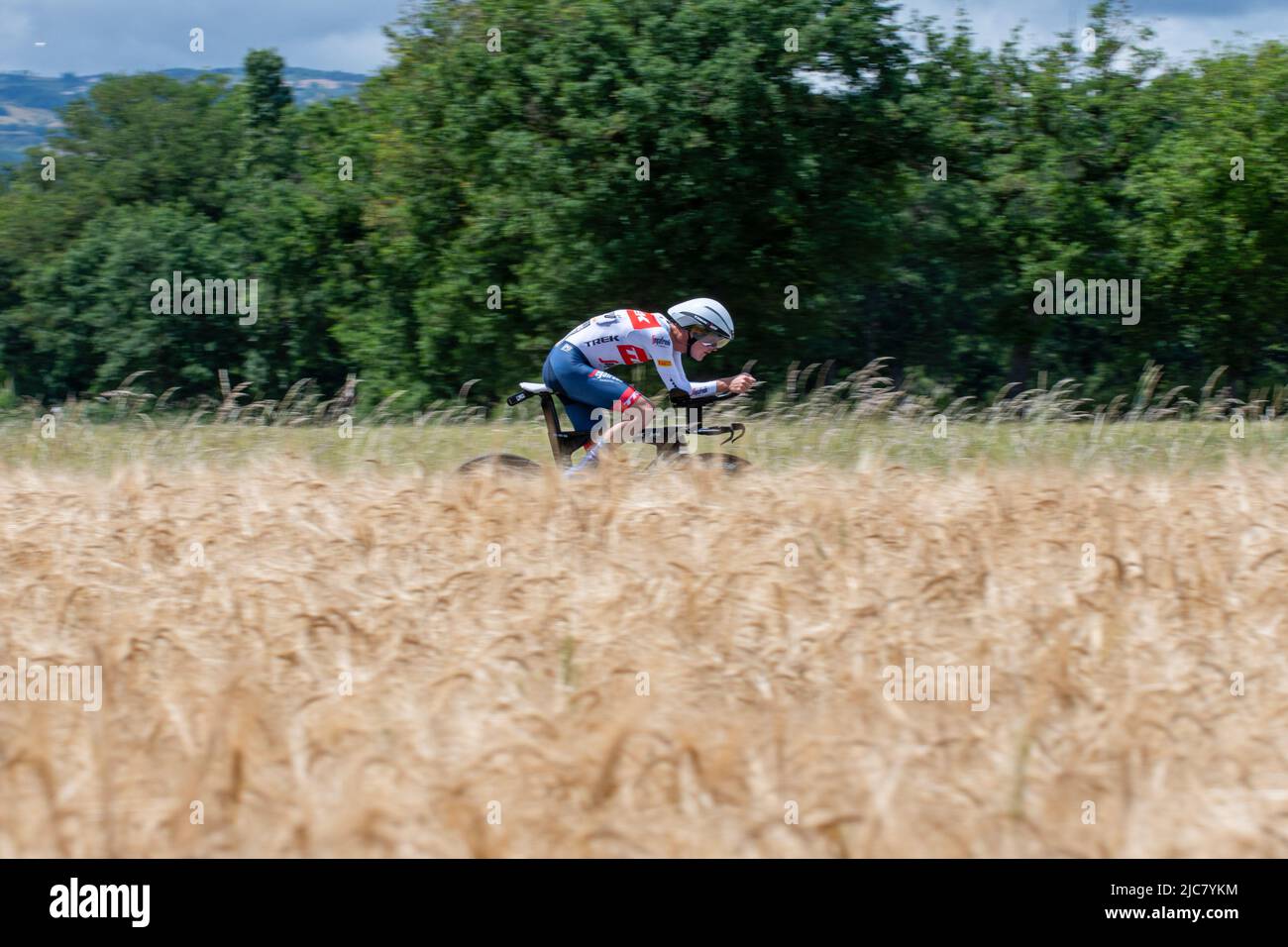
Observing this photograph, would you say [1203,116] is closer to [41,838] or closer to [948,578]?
[948,578]

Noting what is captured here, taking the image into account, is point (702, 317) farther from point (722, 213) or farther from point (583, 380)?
point (722, 213)

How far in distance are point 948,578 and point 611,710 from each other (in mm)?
2375

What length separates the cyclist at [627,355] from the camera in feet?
31.0

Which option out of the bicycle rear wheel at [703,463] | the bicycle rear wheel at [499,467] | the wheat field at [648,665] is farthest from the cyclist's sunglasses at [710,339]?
the bicycle rear wheel at [499,467]

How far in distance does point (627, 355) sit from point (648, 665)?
15.7 ft

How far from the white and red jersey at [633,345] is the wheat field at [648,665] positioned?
3.59ft

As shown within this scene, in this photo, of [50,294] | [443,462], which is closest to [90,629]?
[443,462]

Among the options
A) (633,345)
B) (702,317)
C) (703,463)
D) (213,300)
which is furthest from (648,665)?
(213,300)

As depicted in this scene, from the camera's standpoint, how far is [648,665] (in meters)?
5.22

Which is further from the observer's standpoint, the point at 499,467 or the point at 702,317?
the point at 702,317

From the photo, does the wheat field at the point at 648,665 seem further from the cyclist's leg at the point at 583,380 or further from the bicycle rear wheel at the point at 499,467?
the cyclist's leg at the point at 583,380

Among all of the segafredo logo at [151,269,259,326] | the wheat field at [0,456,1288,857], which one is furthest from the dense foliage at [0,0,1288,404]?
the wheat field at [0,456,1288,857]

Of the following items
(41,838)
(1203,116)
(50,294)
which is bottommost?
(41,838)

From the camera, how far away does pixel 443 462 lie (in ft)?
Answer: 38.9
